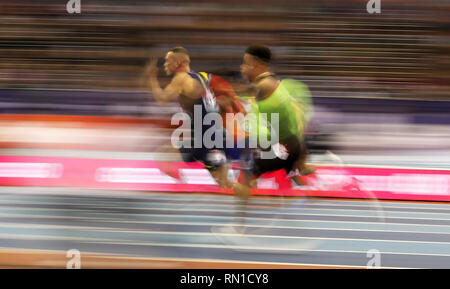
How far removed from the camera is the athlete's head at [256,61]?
4.68 metres

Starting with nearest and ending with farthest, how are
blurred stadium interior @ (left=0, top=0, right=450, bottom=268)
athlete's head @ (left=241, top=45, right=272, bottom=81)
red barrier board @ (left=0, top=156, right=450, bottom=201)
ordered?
athlete's head @ (left=241, top=45, right=272, bottom=81) → red barrier board @ (left=0, top=156, right=450, bottom=201) → blurred stadium interior @ (left=0, top=0, right=450, bottom=268)

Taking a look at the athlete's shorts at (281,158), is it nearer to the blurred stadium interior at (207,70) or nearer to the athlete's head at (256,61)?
the athlete's head at (256,61)

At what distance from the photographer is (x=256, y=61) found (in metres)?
4.71

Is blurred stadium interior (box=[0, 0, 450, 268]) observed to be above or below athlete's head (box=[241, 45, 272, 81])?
above

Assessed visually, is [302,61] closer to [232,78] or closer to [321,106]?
[321,106]

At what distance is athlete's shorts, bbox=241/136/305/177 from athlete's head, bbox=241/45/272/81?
1.83 ft

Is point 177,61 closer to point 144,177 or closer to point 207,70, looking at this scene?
point 144,177

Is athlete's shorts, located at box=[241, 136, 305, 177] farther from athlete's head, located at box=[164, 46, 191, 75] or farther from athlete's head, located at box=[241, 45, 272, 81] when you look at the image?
athlete's head, located at box=[164, 46, 191, 75]

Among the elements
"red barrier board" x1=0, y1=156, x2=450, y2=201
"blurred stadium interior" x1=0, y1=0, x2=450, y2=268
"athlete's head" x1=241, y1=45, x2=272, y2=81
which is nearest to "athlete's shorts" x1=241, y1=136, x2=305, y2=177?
"athlete's head" x1=241, y1=45, x2=272, y2=81

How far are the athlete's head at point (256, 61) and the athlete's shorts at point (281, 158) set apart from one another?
1.83 feet

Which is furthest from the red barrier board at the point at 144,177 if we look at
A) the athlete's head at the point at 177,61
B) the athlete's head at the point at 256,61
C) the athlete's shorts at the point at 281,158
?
the athlete's head at the point at 256,61

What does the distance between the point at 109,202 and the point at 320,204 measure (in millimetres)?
2230

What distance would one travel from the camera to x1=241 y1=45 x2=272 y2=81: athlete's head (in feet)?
15.4
